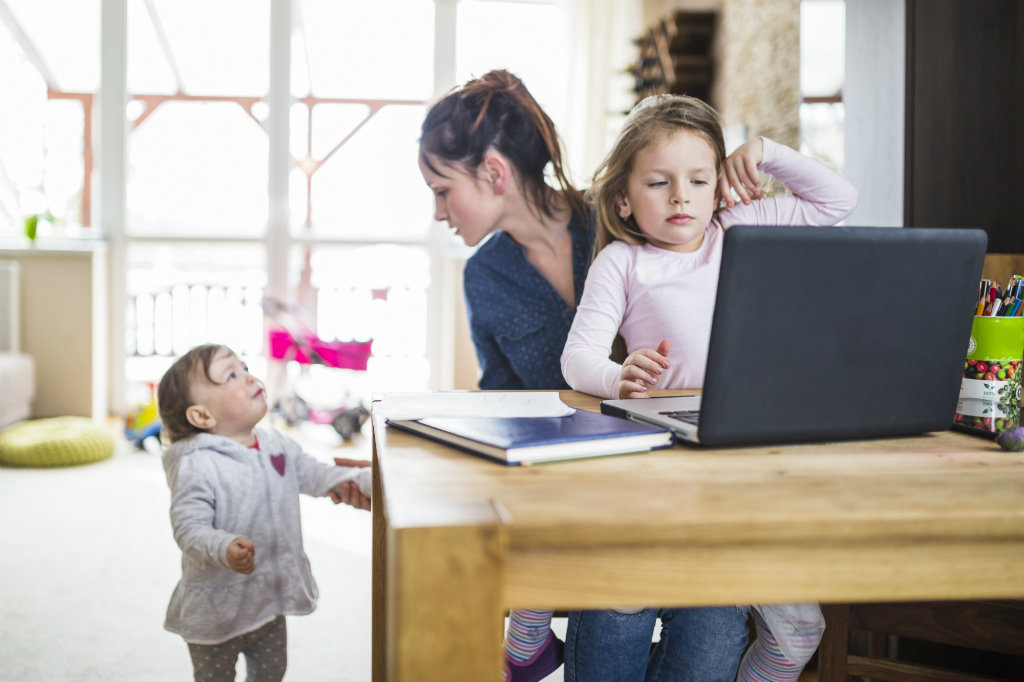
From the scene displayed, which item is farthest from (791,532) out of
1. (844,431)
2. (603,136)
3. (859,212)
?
(603,136)

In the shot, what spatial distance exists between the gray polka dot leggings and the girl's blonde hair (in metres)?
0.86

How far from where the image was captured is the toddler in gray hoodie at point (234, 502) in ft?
4.21

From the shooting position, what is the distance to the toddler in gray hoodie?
128 cm

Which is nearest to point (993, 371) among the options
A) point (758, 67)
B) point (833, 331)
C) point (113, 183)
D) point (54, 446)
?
point (833, 331)

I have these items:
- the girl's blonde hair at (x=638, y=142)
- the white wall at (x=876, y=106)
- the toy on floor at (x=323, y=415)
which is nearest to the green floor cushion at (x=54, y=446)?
the toy on floor at (x=323, y=415)

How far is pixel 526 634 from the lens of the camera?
124 cm

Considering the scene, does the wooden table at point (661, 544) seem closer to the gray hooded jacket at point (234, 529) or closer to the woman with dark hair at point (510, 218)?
the gray hooded jacket at point (234, 529)

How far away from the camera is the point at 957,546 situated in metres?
0.65

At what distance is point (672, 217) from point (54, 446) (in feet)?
10.1

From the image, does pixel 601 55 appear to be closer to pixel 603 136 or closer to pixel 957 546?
pixel 603 136

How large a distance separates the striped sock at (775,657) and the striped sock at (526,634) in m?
0.29

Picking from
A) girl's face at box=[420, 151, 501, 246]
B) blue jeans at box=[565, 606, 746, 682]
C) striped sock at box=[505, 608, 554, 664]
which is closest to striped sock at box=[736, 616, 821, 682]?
blue jeans at box=[565, 606, 746, 682]

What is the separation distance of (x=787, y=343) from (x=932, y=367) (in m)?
0.20

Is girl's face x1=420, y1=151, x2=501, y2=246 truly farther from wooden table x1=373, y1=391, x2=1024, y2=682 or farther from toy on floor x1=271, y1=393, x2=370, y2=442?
toy on floor x1=271, y1=393, x2=370, y2=442
